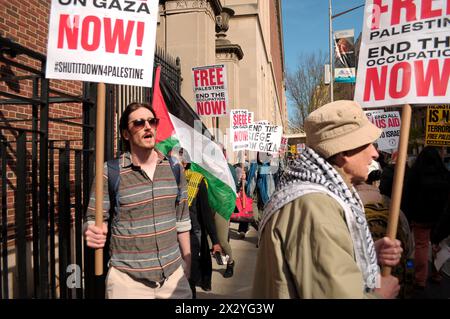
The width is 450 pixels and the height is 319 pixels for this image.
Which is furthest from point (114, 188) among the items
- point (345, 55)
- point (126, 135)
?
point (345, 55)

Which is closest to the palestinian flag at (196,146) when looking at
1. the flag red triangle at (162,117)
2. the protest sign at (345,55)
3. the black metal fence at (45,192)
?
the flag red triangle at (162,117)

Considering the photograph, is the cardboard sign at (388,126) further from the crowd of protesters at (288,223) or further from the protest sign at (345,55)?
the protest sign at (345,55)

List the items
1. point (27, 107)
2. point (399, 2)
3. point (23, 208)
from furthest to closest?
point (27, 107), point (23, 208), point (399, 2)

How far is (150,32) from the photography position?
269 centimetres

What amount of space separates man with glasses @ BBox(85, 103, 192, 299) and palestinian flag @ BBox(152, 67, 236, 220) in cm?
138

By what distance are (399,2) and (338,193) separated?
149 cm

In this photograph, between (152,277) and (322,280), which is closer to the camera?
(322,280)

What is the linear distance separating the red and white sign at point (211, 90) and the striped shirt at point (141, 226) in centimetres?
485

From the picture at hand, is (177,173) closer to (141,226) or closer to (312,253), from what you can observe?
(141,226)

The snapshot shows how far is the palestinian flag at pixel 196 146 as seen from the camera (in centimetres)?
416

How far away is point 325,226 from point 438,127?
693 cm
